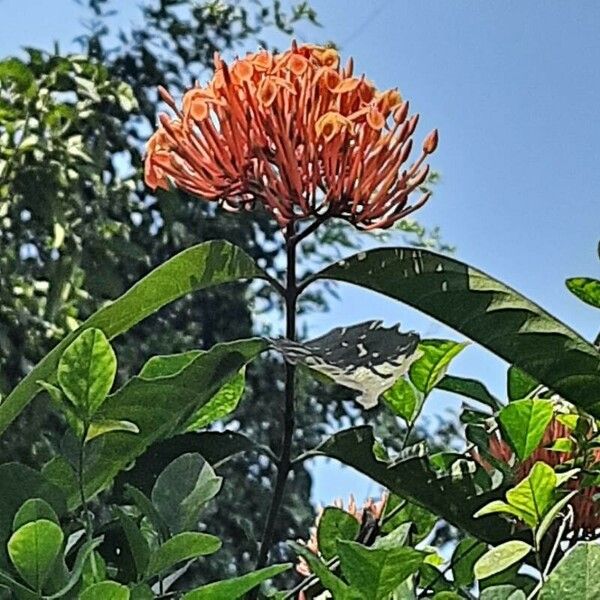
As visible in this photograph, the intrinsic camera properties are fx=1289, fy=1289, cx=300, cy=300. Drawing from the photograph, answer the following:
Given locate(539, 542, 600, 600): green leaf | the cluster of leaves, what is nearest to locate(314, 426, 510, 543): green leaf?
the cluster of leaves

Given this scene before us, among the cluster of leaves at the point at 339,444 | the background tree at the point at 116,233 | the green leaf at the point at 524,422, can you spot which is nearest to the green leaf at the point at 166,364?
the cluster of leaves at the point at 339,444

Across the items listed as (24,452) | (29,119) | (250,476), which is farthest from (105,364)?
(250,476)

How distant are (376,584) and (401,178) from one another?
21 cm

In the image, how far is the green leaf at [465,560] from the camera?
1.43 feet

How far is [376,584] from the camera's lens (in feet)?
0.97

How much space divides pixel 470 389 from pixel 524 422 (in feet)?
0.28

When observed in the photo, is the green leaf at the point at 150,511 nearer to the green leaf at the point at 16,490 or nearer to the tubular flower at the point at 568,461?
Answer: the green leaf at the point at 16,490

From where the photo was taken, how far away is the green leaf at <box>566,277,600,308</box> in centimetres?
45

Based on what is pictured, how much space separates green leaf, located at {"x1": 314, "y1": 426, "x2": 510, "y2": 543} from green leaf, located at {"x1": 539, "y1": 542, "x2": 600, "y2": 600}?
11 centimetres

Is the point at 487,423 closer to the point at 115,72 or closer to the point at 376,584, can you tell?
the point at 376,584

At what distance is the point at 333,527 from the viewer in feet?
1.41

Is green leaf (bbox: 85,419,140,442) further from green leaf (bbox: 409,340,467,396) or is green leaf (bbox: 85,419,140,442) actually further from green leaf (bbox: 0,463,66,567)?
green leaf (bbox: 409,340,467,396)

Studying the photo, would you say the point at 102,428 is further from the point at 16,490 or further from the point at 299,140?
the point at 299,140

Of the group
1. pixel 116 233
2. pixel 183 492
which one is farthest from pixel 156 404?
pixel 116 233
